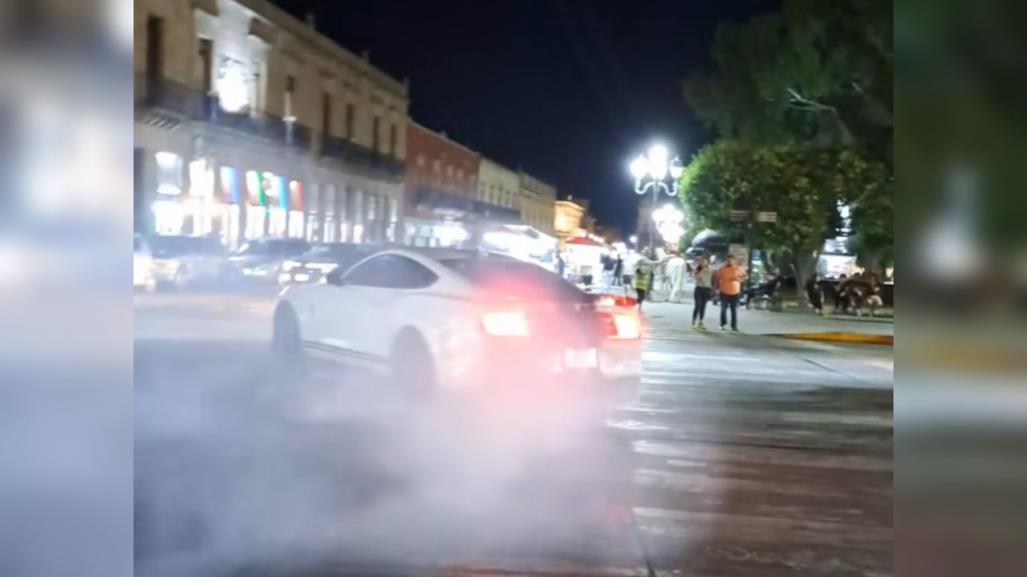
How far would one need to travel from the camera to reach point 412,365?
10.4 metres

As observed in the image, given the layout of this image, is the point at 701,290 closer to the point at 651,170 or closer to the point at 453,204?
the point at 651,170

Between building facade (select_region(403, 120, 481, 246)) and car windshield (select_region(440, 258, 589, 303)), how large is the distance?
128 cm

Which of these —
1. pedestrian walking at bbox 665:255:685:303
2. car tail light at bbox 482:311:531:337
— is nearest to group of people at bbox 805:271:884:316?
pedestrian walking at bbox 665:255:685:303

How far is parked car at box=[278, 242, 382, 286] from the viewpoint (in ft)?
36.1

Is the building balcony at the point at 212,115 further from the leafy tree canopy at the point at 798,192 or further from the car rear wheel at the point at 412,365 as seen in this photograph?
the leafy tree canopy at the point at 798,192

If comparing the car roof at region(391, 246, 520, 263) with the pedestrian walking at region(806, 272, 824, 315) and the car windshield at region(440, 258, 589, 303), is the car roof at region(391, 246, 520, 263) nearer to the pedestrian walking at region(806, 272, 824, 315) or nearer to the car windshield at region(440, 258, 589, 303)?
the car windshield at region(440, 258, 589, 303)

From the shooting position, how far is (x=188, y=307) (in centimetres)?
1531

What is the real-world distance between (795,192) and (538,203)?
1483cm

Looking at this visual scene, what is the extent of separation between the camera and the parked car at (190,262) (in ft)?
41.9

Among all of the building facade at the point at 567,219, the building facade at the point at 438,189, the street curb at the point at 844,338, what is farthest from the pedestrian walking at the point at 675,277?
the building facade at the point at 438,189

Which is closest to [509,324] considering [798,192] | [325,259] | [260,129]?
[325,259]

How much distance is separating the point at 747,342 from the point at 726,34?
20.8 ft

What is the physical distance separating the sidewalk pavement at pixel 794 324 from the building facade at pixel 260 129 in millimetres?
10151

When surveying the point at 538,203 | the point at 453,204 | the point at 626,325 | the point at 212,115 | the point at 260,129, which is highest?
the point at 212,115
